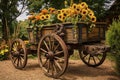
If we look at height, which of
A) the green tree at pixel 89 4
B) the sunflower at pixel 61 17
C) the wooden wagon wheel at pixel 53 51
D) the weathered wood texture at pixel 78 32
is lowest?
the wooden wagon wheel at pixel 53 51

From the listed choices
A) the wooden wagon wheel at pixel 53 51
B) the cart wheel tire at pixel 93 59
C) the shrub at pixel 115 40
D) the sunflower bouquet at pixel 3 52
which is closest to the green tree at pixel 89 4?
the sunflower bouquet at pixel 3 52

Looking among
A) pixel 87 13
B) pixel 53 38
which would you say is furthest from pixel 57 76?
pixel 87 13

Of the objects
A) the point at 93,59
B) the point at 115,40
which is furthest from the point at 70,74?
the point at 115,40

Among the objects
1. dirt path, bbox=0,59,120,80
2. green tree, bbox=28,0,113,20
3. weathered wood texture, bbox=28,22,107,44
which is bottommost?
dirt path, bbox=0,59,120,80

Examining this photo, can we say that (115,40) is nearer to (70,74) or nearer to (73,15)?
(73,15)

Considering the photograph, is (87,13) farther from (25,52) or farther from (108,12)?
(108,12)

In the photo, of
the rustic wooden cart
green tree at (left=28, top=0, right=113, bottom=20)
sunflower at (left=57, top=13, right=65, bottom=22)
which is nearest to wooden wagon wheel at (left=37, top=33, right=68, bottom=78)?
the rustic wooden cart

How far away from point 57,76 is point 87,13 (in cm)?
167

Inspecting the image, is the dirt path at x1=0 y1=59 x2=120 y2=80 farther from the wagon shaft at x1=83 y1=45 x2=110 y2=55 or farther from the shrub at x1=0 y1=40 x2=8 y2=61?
the shrub at x1=0 y1=40 x2=8 y2=61

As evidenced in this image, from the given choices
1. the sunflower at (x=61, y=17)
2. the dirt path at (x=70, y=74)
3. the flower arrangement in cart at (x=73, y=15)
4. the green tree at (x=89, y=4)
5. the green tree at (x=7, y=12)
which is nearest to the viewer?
the flower arrangement in cart at (x=73, y=15)

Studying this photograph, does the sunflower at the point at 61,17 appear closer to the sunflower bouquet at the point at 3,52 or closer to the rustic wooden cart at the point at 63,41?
the rustic wooden cart at the point at 63,41

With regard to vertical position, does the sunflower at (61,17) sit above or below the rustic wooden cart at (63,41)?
above

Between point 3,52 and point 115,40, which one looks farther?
point 3,52

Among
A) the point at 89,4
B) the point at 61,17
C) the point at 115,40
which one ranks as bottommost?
the point at 115,40
